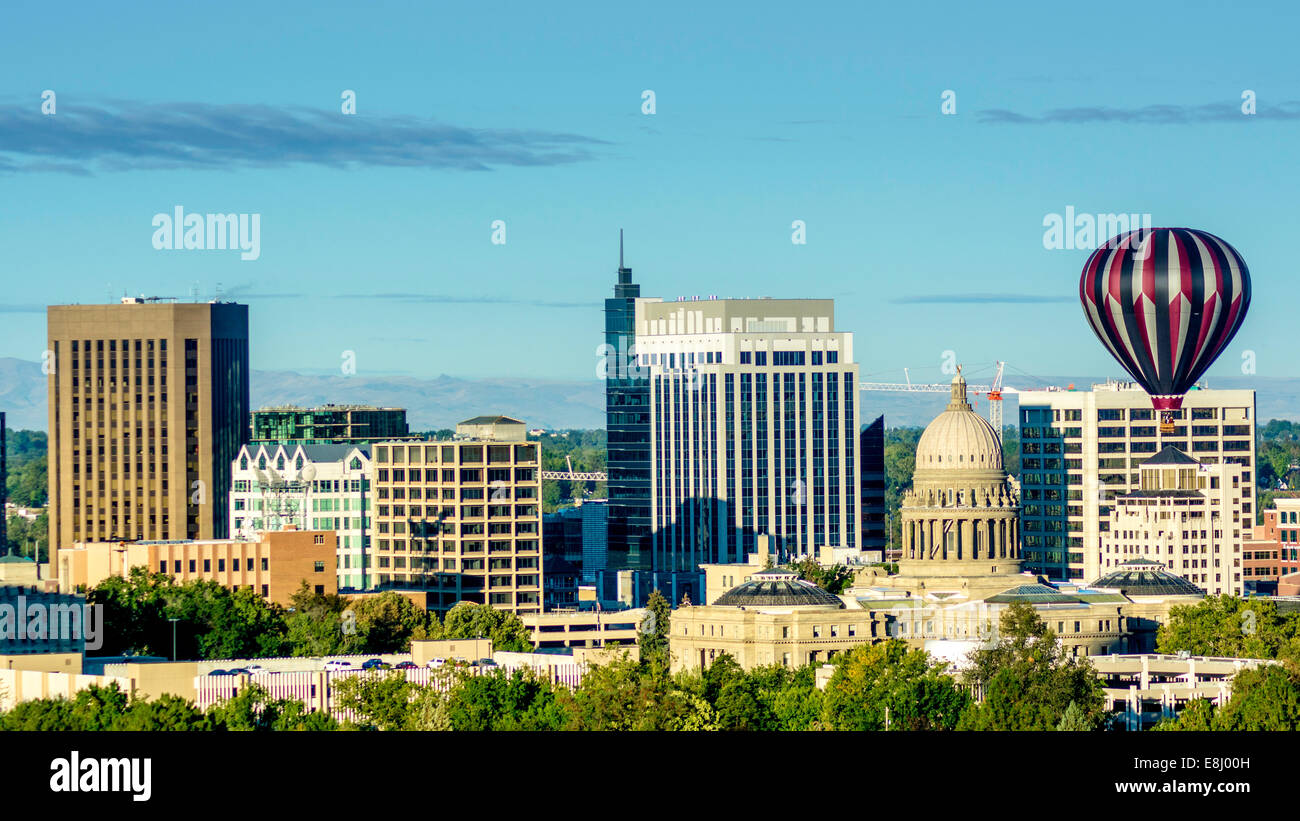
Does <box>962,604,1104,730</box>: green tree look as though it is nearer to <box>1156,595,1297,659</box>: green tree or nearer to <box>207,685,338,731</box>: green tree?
<box>1156,595,1297,659</box>: green tree

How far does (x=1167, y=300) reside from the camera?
172m

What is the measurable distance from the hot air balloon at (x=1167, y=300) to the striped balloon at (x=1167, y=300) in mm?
57

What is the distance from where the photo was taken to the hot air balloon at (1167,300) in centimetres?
17200

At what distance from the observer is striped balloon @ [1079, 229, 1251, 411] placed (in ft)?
564

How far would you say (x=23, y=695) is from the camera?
140000 millimetres

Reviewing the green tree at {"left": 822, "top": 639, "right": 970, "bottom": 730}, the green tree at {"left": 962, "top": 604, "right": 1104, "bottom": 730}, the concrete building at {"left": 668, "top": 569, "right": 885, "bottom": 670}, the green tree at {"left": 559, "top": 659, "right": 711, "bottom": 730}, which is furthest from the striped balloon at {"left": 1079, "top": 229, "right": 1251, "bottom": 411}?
the green tree at {"left": 559, "top": 659, "right": 711, "bottom": 730}

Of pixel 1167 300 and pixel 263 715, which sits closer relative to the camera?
pixel 263 715

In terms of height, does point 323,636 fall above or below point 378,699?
below

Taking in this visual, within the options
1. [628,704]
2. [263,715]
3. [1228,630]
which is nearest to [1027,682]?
[628,704]

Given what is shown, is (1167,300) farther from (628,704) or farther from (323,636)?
(323,636)

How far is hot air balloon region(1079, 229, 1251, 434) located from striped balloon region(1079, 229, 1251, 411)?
A: 0.06 metres

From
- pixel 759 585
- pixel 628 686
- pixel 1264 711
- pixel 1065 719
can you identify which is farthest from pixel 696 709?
pixel 759 585

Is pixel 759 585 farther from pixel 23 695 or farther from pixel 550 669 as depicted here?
pixel 23 695
